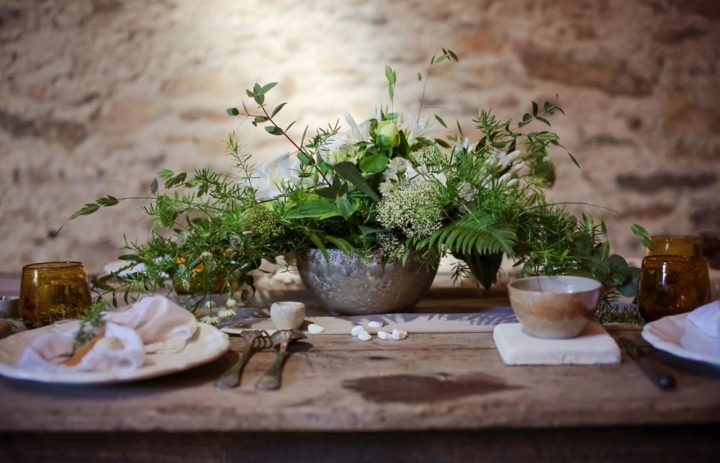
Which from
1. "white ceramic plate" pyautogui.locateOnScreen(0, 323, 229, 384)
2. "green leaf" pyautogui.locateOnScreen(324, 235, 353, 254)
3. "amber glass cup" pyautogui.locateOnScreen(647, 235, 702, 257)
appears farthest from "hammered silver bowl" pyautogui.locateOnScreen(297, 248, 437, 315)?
"amber glass cup" pyautogui.locateOnScreen(647, 235, 702, 257)

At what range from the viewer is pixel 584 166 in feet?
8.19

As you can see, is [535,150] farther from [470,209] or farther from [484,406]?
[484,406]

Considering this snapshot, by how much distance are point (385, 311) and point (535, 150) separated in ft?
1.87

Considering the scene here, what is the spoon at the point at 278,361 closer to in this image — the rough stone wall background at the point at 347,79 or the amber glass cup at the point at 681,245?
the amber glass cup at the point at 681,245

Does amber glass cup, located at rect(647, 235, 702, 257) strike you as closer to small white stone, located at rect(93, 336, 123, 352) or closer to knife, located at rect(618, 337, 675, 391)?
knife, located at rect(618, 337, 675, 391)

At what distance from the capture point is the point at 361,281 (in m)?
1.20

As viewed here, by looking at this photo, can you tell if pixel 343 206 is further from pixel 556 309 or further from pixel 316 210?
pixel 556 309

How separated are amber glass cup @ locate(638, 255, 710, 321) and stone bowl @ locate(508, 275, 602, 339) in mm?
234

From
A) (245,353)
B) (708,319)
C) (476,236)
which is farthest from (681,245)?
(245,353)

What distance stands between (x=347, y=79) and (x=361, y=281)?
145 centimetres

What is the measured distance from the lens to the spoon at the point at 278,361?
0.84 m

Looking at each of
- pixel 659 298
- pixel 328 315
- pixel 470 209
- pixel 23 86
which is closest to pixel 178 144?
pixel 23 86

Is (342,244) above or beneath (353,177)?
beneath

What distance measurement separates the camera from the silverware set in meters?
0.85
